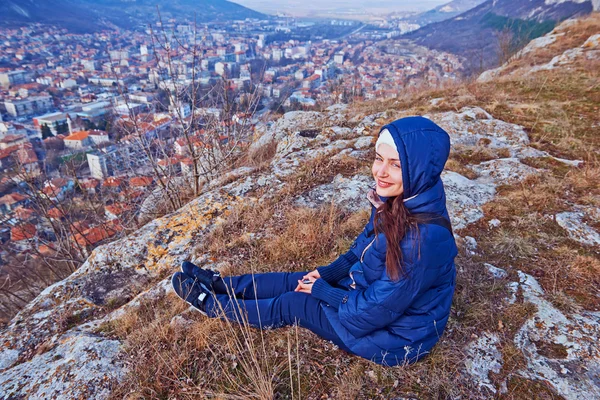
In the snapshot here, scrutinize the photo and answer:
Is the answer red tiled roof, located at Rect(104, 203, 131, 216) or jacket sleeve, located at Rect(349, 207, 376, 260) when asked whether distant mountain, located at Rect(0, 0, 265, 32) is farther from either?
jacket sleeve, located at Rect(349, 207, 376, 260)

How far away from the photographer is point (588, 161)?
4332 millimetres

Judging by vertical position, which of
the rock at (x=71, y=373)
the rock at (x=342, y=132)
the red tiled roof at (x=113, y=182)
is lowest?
the red tiled roof at (x=113, y=182)

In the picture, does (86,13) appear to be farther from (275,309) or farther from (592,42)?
(275,309)

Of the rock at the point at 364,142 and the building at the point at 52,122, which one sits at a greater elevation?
the rock at the point at 364,142

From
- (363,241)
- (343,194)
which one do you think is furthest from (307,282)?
(343,194)

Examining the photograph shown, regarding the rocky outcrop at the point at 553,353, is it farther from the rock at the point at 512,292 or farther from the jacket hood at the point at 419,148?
the jacket hood at the point at 419,148

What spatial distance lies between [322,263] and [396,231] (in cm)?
144

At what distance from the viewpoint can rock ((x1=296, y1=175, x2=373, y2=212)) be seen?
404 cm

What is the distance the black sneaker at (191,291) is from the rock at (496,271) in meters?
2.44

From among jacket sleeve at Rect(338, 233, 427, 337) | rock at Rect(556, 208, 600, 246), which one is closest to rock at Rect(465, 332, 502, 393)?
jacket sleeve at Rect(338, 233, 427, 337)

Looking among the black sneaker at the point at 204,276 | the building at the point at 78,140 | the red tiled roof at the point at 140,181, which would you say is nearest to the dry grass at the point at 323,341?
the black sneaker at the point at 204,276

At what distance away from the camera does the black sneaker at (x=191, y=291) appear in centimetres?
250

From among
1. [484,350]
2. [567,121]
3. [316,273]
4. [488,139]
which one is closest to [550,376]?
[484,350]

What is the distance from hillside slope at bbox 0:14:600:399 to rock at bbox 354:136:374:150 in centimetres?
3
